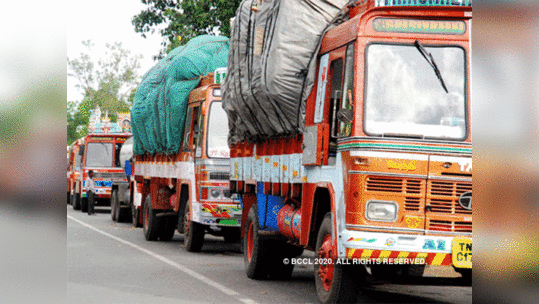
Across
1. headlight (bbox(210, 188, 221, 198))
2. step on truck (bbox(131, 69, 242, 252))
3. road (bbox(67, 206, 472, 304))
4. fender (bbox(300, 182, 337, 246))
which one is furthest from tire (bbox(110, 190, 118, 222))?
fender (bbox(300, 182, 337, 246))

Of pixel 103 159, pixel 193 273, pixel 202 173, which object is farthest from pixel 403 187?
pixel 103 159

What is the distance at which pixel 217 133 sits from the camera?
15117mm

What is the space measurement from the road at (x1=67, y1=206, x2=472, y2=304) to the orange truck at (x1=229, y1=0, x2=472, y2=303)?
42 cm

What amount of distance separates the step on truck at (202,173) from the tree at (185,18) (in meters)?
7.76

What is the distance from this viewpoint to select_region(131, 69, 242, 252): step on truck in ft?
48.2

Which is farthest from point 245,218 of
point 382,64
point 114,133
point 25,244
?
point 114,133

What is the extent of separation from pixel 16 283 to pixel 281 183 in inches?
283

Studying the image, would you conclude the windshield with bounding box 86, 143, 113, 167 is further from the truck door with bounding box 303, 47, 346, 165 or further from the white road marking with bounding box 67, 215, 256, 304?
the truck door with bounding box 303, 47, 346, 165

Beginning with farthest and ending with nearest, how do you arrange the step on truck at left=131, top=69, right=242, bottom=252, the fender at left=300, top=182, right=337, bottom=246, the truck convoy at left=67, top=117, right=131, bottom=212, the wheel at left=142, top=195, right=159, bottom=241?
1. the truck convoy at left=67, top=117, right=131, bottom=212
2. the wheel at left=142, top=195, right=159, bottom=241
3. the step on truck at left=131, top=69, right=242, bottom=252
4. the fender at left=300, top=182, right=337, bottom=246

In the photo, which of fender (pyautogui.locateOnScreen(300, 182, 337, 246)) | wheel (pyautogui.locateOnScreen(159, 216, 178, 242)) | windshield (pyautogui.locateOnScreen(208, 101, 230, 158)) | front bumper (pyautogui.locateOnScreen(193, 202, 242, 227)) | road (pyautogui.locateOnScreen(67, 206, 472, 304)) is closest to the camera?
fender (pyautogui.locateOnScreen(300, 182, 337, 246))

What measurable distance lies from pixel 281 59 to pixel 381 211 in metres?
2.55

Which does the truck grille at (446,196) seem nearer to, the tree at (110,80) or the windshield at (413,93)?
the windshield at (413,93)

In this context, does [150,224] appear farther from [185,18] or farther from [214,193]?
[185,18]

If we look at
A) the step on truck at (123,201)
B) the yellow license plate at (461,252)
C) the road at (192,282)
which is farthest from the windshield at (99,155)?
the yellow license plate at (461,252)
